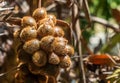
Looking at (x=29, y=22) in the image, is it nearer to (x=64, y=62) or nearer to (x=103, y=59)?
(x=64, y=62)

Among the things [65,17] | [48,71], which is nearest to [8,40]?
[48,71]

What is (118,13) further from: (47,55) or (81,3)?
(47,55)

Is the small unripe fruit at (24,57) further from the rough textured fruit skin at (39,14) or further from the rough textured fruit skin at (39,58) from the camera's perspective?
the rough textured fruit skin at (39,14)

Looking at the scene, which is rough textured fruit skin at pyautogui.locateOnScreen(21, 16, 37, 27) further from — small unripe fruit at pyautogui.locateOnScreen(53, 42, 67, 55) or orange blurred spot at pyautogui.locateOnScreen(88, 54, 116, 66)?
orange blurred spot at pyautogui.locateOnScreen(88, 54, 116, 66)

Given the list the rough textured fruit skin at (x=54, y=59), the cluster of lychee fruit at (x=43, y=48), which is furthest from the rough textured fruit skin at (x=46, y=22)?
the rough textured fruit skin at (x=54, y=59)

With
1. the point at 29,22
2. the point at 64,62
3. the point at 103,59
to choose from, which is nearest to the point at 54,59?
the point at 64,62

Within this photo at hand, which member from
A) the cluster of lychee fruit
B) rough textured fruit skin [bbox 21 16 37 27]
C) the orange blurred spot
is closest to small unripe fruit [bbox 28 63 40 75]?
the cluster of lychee fruit
